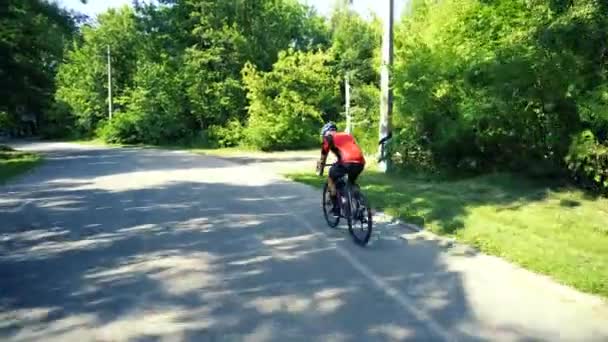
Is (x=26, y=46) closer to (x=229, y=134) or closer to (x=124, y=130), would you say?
(x=229, y=134)

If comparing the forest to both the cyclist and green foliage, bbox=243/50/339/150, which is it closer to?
green foliage, bbox=243/50/339/150

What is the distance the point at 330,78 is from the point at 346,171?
29583 millimetres

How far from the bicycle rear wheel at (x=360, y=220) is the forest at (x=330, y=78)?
420 centimetres

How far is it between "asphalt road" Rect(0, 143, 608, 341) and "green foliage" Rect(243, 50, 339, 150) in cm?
2453

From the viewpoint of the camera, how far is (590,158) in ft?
35.6

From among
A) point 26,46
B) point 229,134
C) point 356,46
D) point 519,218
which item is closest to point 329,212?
point 519,218

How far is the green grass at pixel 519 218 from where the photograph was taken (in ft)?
24.1

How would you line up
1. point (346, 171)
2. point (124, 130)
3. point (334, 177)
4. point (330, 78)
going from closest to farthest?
1. point (346, 171)
2. point (334, 177)
3. point (330, 78)
4. point (124, 130)

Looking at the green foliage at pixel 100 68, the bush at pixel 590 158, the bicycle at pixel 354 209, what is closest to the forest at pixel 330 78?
the bush at pixel 590 158

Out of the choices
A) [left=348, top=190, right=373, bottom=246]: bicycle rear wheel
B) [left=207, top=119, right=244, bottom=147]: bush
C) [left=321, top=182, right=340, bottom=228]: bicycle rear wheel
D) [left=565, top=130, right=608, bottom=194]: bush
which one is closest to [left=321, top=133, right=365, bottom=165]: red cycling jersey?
[left=348, top=190, right=373, bottom=246]: bicycle rear wheel

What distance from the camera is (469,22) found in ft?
53.4

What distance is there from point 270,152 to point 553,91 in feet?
81.0

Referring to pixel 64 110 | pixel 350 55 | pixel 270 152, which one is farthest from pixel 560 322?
pixel 64 110

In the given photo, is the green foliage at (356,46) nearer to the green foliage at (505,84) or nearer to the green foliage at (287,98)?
the green foliage at (287,98)
